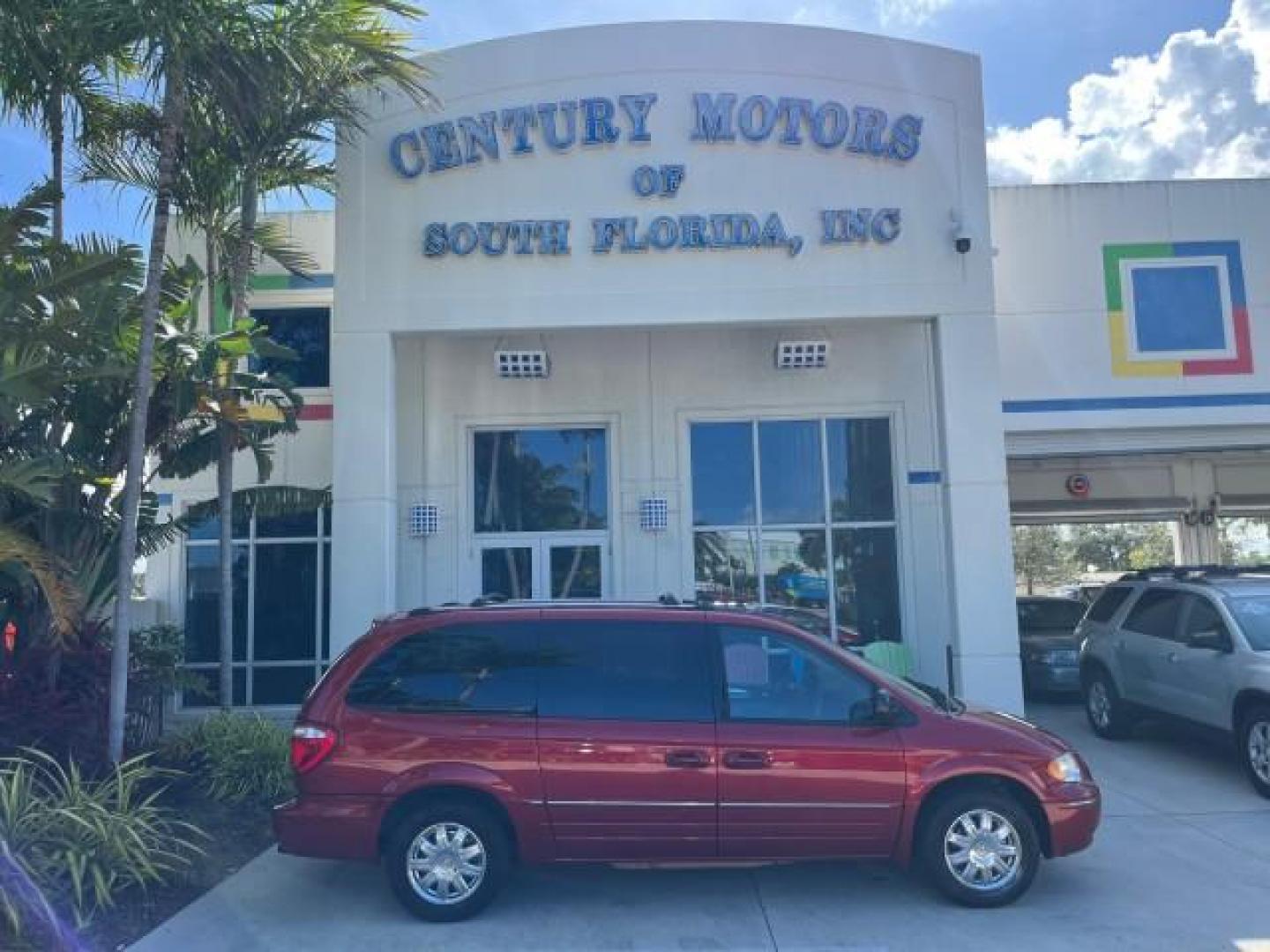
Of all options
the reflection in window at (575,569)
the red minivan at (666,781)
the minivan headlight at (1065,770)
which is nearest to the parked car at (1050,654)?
the reflection in window at (575,569)

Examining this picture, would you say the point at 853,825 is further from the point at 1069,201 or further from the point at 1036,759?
the point at 1069,201

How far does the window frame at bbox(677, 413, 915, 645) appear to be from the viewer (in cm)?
1252

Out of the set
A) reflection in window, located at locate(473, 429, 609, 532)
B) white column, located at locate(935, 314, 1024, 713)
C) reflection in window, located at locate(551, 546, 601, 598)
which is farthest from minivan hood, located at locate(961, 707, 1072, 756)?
reflection in window, located at locate(473, 429, 609, 532)

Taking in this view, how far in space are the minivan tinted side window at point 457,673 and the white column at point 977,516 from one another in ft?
20.3

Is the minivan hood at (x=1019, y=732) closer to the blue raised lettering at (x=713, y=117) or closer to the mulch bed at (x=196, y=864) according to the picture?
the mulch bed at (x=196, y=864)

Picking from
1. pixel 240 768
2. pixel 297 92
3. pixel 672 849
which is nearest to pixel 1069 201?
pixel 297 92

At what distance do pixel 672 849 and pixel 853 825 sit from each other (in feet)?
3.44

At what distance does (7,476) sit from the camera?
23.8ft

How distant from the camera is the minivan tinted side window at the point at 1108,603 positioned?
37.3 ft

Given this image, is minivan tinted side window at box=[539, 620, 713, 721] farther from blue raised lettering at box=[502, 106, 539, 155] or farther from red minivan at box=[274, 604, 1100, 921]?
blue raised lettering at box=[502, 106, 539, 155]

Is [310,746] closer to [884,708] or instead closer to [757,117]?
[884,708]

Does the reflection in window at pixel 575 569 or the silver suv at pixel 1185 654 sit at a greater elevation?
the reflection in window at pixel 575 569

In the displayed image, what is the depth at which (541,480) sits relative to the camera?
42.0 feet

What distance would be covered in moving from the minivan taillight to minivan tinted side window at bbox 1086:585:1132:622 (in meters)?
8.91
